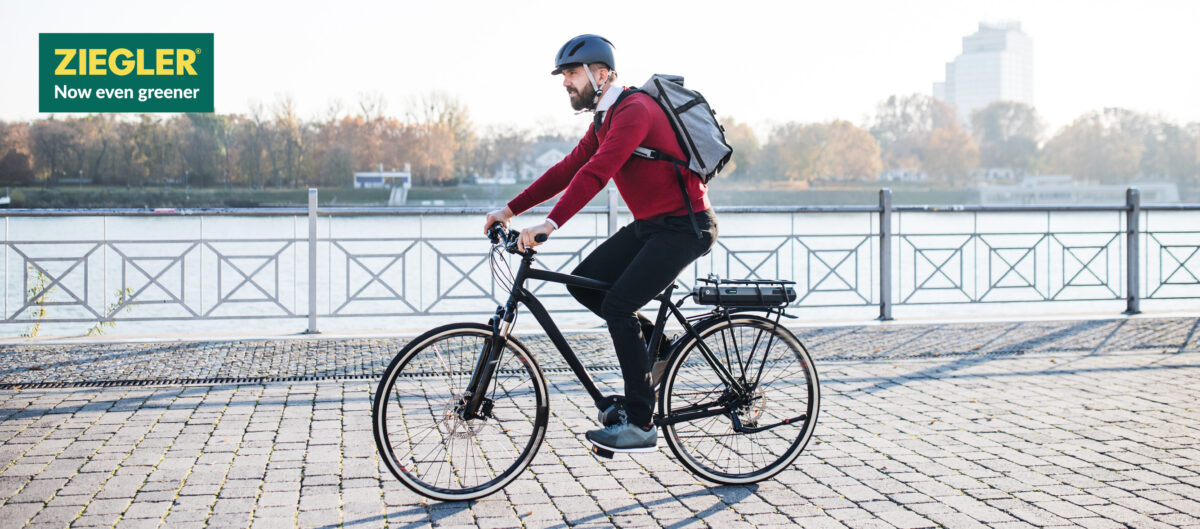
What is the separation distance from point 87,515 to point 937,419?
3.93 meters

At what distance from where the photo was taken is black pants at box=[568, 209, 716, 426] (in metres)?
3.99

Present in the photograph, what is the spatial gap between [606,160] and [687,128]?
1.14 feet

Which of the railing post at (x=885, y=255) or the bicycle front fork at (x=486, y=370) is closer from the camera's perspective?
the bicycle front fork at (x=486, y=370)

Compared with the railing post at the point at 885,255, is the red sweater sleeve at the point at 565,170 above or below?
above

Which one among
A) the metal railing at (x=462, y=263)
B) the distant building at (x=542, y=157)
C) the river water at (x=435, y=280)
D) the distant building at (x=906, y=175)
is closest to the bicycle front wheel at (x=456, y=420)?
the river water at (x=435, y=280)

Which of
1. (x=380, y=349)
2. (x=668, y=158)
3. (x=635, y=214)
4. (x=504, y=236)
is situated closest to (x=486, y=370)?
(x=504, y=236)

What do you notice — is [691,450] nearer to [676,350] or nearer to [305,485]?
[676,350]

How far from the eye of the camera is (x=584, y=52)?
3979 millimetres

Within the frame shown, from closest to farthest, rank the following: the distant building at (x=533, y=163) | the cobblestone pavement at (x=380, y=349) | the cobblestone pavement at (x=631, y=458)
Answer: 1. the cobblestone pavement at (x=631, y=458)
2. the cobblestone pavement at (x=380, y=349)
3. the distant building at (x=533, y=163)

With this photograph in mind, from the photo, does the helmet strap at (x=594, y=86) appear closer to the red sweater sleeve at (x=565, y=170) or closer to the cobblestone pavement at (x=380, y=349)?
the red sweater sleeve at (x=565, y=170)

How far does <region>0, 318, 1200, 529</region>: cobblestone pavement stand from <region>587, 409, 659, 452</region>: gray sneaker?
198 mm

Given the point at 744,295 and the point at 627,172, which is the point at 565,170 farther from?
the point at 744,295

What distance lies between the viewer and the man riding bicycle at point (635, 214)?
12.9 ft

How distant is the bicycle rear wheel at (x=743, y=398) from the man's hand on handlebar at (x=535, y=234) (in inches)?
30.2
